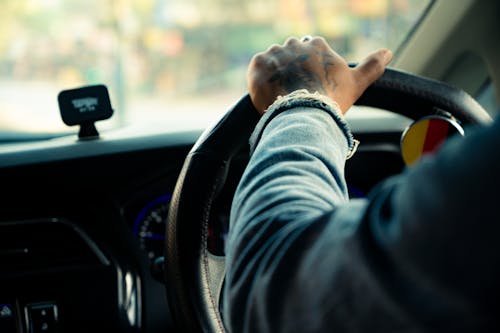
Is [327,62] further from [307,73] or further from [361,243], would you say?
[361,243]

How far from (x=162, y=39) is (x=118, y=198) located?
6274mm

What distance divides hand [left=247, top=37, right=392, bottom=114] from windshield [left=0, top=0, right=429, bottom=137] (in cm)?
422

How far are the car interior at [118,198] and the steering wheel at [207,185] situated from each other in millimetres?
131

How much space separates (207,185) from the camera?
111 cm

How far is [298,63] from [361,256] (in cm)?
50

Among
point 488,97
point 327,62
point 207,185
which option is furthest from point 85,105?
point 488,97

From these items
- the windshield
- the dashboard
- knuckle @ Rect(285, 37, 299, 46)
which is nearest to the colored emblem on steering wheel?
knuckle @ Rect(285, 37, 299, 46)

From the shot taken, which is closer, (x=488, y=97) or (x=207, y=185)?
(x=207, y=185)

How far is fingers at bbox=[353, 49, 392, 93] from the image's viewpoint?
3.66ft

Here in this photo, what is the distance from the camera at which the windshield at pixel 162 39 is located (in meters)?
6.02

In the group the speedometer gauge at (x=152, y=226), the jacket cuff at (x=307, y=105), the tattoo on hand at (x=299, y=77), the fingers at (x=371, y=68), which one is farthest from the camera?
the speedometer gauge at (x=152, y=226)

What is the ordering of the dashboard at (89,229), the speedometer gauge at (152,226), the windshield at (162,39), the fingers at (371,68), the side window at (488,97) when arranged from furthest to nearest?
the windshield at (162,39), the side window at (488,97), the speedometer gauge at (152,226), the dashboard at (89,229), the fingers at (371,68)

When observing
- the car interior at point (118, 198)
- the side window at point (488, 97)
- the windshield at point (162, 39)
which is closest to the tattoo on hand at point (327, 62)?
the car interior at point (118, 198)

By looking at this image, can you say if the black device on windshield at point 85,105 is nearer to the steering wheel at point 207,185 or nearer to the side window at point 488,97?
the steering wheel at point 207,185
